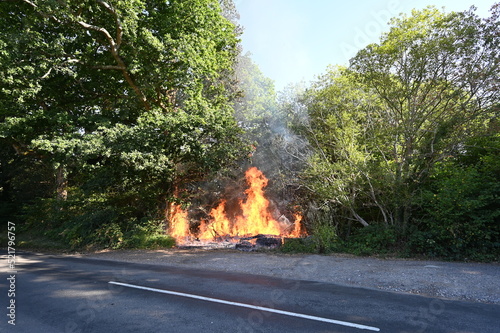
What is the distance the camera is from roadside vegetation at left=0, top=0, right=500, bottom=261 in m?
9.93

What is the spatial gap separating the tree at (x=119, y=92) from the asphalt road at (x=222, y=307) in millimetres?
6803

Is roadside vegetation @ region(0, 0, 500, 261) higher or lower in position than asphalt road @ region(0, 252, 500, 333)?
higher

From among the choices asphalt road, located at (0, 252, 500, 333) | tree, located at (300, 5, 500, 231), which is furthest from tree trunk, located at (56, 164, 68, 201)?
tree, located at (300, 5, 500, 231)

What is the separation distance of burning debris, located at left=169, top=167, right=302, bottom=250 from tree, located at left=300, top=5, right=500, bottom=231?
554 cm

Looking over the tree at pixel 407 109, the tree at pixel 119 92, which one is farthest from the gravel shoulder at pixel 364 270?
the tree at pixel 119 92

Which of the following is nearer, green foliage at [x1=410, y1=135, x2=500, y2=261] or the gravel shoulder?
the gravel shoulder

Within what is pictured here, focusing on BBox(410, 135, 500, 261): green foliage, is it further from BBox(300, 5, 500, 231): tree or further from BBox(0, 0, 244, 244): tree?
BBox(0, 0, 244, 244): tree

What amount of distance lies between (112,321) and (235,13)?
87.9 feet

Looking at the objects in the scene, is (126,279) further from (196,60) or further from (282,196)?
(282,196)

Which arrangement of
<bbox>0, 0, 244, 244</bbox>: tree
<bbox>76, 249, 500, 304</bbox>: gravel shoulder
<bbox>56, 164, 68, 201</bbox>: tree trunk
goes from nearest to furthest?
<bbox>76, 249, 500, 304</bbox>: gravel shoulder < <bbox>0, 0, 244, 244</bbox>: tree < <bbox>56, 164, 68, 201</bbox>: tree trunk

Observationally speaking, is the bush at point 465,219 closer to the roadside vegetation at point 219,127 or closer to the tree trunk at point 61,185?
the roadside vegetation at point 219,127

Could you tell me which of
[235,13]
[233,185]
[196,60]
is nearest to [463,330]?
[196,60]

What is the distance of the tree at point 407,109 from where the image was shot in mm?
9953

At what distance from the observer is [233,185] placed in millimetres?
20734
